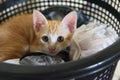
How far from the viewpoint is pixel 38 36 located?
0.74m

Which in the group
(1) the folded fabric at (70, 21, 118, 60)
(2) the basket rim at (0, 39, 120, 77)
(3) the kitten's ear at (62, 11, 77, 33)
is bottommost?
(1) the folded fabric at (70, 21, 118, 60)

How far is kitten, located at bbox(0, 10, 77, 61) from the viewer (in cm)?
71

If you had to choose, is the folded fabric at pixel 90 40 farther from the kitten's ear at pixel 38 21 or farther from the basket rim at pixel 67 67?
the basket rim at pixel 67 67

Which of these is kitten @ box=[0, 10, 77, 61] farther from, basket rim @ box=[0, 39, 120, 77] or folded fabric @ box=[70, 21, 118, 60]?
basket rim @ box=[0, 39, 120, 77]

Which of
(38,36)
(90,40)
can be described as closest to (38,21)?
(38,36)

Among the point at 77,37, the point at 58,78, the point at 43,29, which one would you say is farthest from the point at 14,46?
the point at 58,78

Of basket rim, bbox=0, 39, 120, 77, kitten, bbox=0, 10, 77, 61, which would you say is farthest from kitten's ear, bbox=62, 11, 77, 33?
basket rim, bbox=0, 39, 120, 77

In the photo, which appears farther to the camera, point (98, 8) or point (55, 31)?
point (98, 8)

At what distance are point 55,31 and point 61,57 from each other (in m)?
0.09

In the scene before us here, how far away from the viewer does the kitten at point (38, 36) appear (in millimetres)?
712

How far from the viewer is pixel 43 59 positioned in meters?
0.67

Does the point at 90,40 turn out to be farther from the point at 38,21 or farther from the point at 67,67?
the point at 67,67

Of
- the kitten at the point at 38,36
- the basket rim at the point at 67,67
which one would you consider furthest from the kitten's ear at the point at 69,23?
the basket rim at the point at 67,67

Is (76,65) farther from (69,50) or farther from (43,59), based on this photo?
(69,50)
